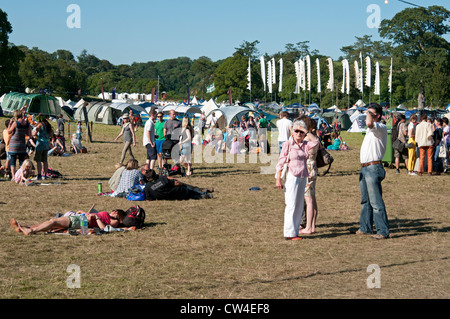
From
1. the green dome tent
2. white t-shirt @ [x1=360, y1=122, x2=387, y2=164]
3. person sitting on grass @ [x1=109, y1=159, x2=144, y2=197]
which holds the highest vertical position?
the green dome tent

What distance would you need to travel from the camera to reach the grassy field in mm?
5660

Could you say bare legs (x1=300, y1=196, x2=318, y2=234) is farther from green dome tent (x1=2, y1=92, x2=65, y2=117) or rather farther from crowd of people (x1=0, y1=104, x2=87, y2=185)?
green dome tent (x1=2, y1=92, x2=65, y2=117)

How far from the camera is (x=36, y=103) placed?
1683 inches

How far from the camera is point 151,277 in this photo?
6105mm

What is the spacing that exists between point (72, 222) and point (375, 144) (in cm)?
467

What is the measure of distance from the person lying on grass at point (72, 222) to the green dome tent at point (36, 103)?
32.4m

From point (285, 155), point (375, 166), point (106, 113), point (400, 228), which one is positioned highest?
point (106, 113)

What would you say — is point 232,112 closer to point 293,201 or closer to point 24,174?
point 24,174

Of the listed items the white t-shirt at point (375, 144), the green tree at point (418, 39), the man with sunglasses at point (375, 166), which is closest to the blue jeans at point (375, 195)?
the man with sunglasses at point (375, 166)

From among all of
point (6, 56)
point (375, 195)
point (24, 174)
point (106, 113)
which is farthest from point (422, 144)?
point (6, 56)

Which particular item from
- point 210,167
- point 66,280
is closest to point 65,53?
point 210,167

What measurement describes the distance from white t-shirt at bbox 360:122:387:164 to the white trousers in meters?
1.01

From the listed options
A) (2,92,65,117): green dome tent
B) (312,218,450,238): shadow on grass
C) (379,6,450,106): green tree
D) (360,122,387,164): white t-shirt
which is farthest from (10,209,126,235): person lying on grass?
(379,6,450,106): green tree

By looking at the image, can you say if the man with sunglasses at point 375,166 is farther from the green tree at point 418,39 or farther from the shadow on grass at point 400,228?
the green tree at point 418,39
